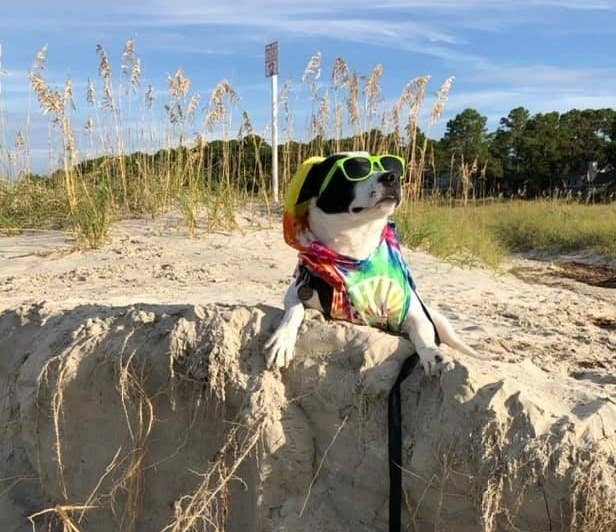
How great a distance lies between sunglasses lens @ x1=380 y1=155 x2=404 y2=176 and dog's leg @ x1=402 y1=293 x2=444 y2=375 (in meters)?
0.55

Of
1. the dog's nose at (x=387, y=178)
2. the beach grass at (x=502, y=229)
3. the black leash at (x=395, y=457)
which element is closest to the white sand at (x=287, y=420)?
A: the black leash at (x=395, y=457)

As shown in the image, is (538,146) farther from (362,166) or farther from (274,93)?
(362,166)

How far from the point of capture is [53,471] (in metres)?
3.45

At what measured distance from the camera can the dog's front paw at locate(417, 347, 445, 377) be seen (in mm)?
2734

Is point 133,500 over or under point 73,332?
under

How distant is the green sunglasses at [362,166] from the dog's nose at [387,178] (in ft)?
0.12

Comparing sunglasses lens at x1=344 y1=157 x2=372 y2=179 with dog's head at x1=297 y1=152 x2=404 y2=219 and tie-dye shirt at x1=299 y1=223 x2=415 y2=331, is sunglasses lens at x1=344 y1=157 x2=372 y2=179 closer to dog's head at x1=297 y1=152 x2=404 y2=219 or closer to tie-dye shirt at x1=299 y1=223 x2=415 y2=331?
dog's head at x1=297 y1=152 x2=404 y2=219

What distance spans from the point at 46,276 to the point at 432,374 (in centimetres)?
420

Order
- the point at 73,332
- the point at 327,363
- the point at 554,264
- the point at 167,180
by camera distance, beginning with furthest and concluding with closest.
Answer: the point at 554,264
the point at 167,180
the point at 73,332
the point at 327,363

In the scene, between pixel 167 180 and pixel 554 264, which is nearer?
pixel 167 180

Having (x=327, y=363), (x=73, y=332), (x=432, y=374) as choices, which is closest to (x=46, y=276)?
(x=73, y=332)

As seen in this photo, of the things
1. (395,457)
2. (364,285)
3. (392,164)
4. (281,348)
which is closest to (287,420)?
(281,348)

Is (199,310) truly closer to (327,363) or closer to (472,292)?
(327,363)

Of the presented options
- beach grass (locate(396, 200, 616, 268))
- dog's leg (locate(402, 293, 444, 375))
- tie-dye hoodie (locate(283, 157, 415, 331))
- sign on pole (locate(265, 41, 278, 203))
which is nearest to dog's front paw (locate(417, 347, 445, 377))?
dog's leg (locate(402, 293, 444, 375))
